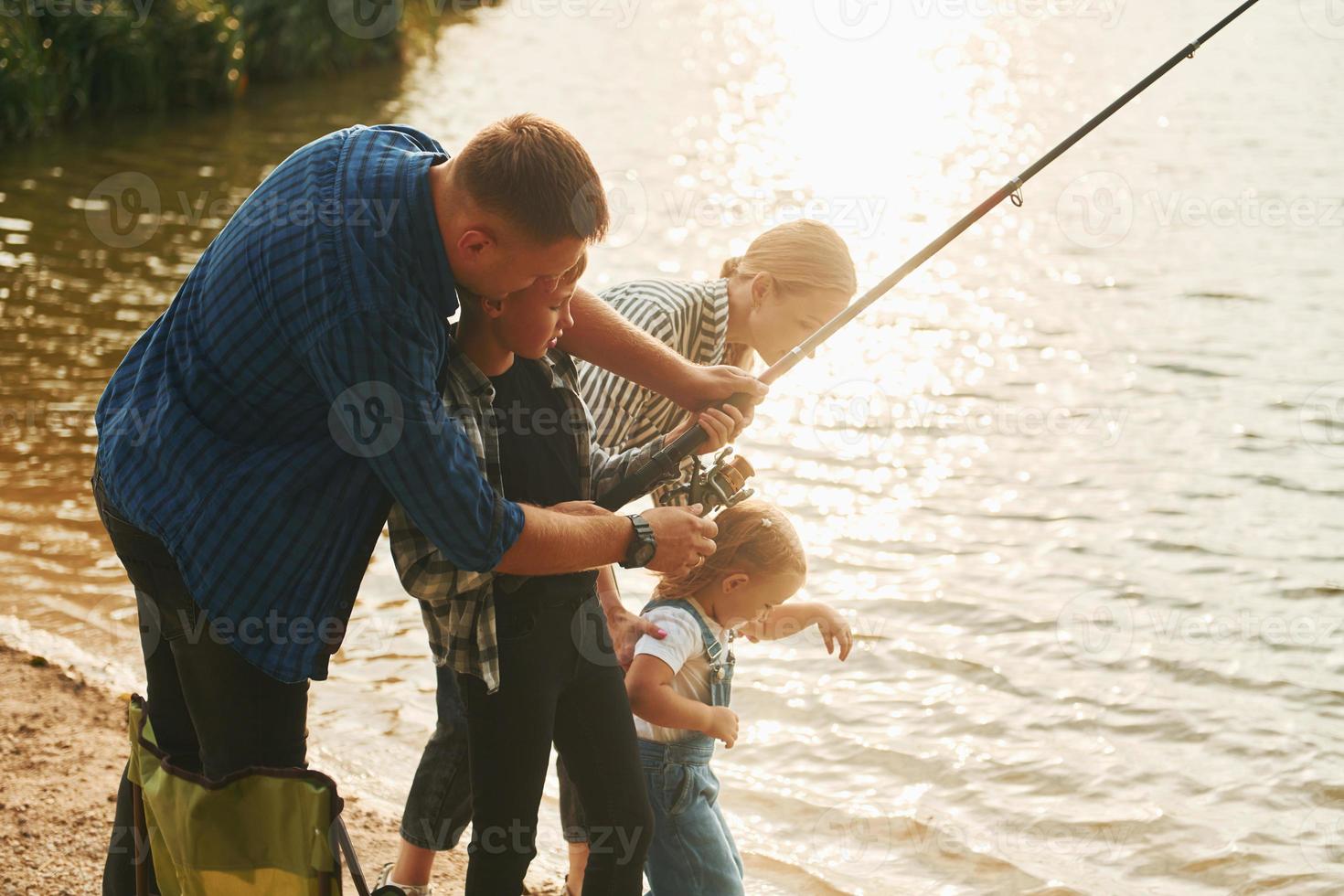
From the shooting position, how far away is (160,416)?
81.7 inches

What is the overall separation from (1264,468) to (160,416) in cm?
534

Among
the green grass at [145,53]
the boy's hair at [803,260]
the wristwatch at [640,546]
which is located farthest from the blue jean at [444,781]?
the green grass at [145,53]

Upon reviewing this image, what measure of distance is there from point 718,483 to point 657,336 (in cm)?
30

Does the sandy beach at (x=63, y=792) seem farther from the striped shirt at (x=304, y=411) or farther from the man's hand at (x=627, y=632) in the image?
the striped shirt at (x=304, y=411)

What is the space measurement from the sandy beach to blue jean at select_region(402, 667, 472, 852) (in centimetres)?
48

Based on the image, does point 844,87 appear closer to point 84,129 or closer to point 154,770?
point 84,129

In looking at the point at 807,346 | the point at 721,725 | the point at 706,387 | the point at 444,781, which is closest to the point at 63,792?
the point at 444,781

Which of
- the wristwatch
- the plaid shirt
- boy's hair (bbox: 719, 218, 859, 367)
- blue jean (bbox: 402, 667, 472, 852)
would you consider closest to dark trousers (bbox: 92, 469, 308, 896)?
the plaid shirt

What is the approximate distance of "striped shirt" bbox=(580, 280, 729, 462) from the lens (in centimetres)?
270

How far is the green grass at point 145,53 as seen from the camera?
11.7 m

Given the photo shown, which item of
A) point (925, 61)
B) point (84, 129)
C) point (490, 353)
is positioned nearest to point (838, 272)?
point (490, 353)

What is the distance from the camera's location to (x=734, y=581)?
2699 millimetres

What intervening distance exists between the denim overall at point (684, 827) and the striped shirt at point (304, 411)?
2.52ft

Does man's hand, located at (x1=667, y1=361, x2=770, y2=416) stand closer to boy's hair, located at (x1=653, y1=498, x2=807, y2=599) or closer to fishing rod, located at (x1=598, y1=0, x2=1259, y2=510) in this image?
fishing rod, located at (x1=598, y1=0, x2=1259, y2=510)
